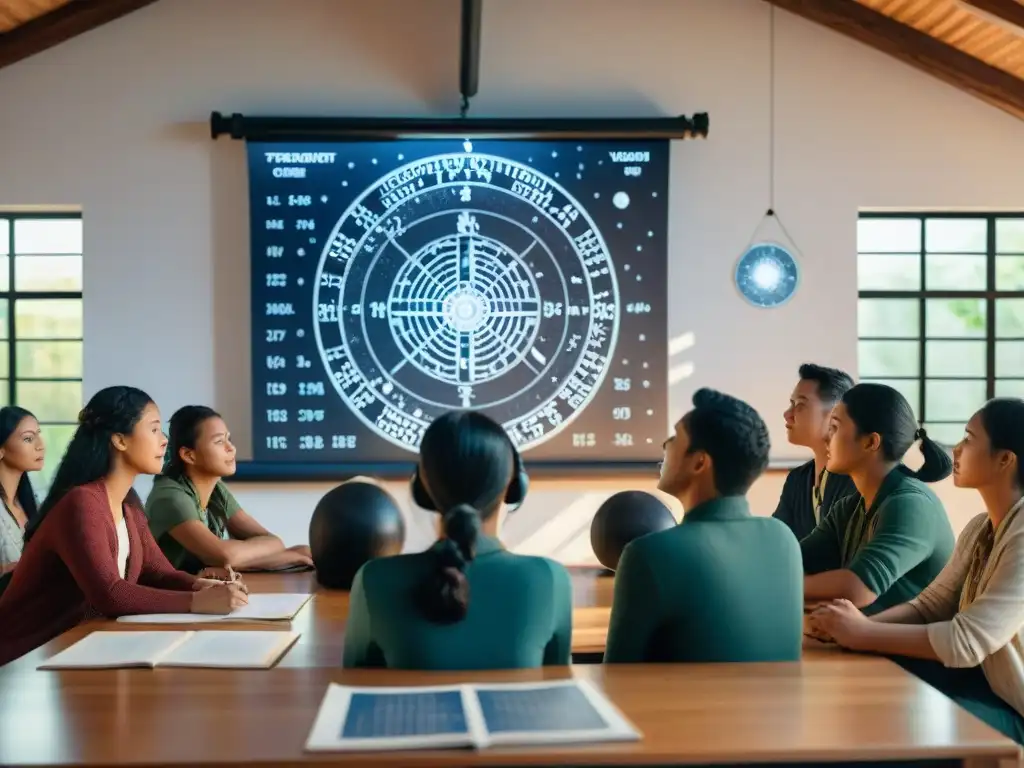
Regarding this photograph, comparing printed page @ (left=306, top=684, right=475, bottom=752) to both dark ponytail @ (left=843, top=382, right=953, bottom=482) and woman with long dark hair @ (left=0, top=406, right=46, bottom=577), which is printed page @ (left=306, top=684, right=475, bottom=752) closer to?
dark ponytail @ (left=843, top=382, right=953, bottom=482)

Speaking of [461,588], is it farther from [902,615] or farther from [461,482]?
[902,615]

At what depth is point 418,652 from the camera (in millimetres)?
1720

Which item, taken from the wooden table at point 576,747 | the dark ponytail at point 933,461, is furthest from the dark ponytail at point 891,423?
the wooden table at point 576,747

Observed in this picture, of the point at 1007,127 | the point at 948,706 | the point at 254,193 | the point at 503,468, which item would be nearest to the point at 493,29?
the point at 254,193

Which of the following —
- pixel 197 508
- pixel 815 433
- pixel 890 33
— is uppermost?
pixel 890 33

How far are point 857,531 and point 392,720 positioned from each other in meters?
1.65

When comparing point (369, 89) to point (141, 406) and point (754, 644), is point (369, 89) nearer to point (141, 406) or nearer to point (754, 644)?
point (141, 406)

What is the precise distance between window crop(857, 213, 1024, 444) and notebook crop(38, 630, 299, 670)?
4.13 metres

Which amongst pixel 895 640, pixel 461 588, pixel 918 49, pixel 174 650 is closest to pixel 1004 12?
pixel 918 49

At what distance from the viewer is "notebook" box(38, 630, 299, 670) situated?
1.82 m

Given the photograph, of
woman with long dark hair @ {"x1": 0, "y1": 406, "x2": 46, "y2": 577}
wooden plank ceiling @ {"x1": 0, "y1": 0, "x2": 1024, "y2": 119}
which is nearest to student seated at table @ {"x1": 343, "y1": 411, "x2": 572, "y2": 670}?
woman with long dark hair @ {"x1": 0, "y1": 406, "x2": 46, "y2": 577}

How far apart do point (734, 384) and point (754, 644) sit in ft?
11.3

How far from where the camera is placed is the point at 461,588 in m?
1.67

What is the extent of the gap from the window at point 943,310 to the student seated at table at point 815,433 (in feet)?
7.34
